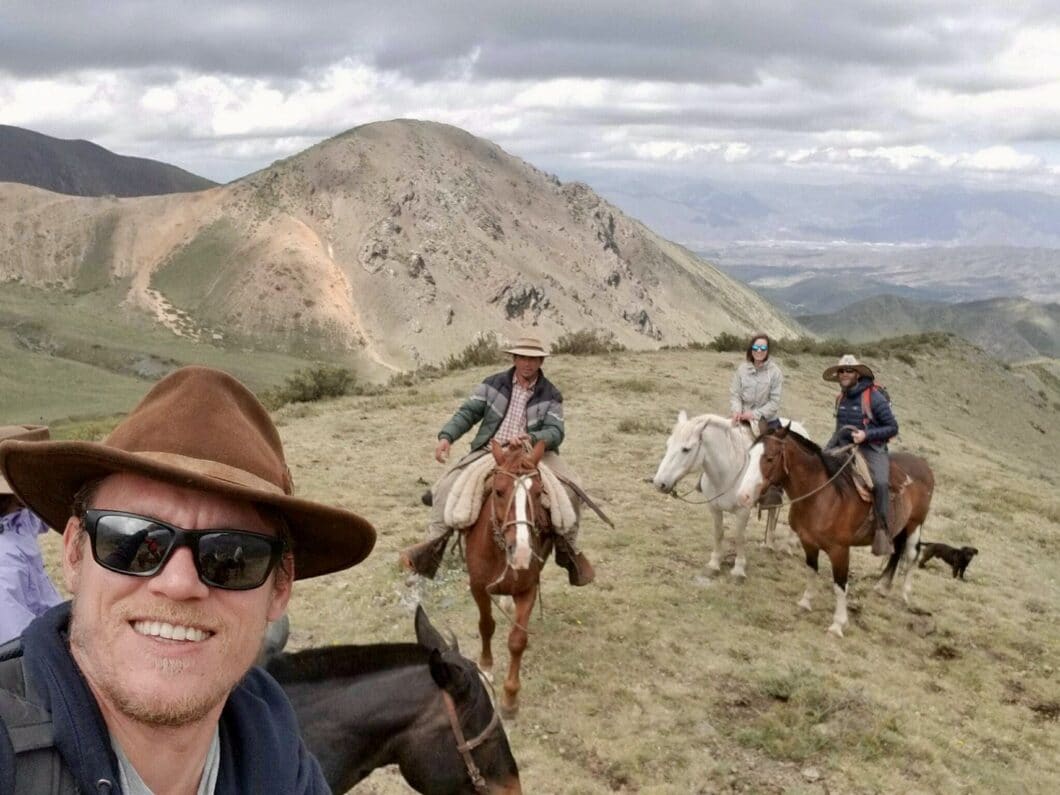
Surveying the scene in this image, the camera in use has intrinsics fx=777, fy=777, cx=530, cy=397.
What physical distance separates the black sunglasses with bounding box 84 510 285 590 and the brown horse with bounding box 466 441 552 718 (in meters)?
4.65

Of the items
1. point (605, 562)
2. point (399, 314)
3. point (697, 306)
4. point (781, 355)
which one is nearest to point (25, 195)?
point (399, 314)

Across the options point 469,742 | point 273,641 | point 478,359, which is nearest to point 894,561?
point 469,742

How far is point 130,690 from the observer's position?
159cm

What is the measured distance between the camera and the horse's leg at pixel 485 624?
7102mm

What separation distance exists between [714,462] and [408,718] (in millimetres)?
6674

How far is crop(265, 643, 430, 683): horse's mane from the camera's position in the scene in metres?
3.80

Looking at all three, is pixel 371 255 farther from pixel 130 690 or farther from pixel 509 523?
pixel 130 690

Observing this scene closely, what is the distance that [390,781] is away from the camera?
5.89 meters

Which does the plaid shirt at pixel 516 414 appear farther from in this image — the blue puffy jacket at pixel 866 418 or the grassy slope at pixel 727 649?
the blue puffy jacket at pixel 866 418

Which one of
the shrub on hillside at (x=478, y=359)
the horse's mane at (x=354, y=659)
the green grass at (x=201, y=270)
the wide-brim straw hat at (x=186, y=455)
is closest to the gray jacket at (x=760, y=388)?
the horse's mane at (x=354, y=659)

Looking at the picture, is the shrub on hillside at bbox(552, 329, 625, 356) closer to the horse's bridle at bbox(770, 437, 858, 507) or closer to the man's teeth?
the horse's bridle at bbox(770, 437, 858, 507)

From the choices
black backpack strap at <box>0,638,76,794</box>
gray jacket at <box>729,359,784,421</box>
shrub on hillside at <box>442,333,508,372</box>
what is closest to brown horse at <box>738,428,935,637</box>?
gray jacket at <box>729,359,784,421</box>

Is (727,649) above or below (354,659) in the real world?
below

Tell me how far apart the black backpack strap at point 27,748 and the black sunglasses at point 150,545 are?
0.29 meters
